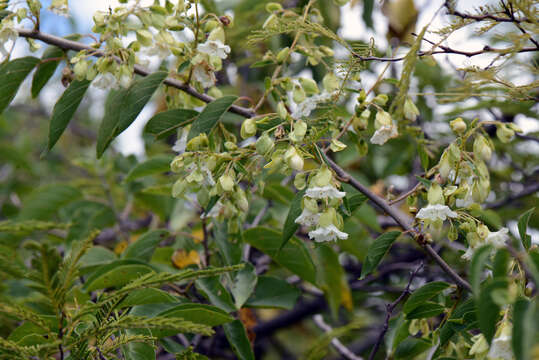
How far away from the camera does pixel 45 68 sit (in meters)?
1.38

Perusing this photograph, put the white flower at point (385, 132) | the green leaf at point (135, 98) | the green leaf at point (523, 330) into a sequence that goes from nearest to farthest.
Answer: the green leaf at point (523, 330), the white flower at point (385, 132), the green leaf at point (135, 98)

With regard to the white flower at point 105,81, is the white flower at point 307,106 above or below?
below

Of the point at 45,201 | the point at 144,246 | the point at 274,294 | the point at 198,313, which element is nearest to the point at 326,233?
the point at 198,313

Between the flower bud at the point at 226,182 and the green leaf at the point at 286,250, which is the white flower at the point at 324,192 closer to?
the flower bud at the point at 226,182

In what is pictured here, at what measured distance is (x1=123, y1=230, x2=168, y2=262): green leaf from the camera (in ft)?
4.86

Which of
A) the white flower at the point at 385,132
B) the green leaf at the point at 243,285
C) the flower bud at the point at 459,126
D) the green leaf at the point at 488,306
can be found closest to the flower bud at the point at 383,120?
the white flower at the point at 385,132

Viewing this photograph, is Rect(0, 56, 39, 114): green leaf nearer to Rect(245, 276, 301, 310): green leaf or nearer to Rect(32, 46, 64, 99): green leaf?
Rect(32, 46, 64, 99): green leaf

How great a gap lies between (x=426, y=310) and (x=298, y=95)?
56 cm

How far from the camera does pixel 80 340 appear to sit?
885mm

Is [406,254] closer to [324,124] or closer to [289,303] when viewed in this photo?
[289,303]

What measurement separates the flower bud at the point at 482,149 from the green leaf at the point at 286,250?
560 mm

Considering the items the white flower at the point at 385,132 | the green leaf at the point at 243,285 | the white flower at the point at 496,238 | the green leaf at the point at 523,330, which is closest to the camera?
the green leaf at the point at 523,330

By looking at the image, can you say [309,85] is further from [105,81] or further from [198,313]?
[198,313]

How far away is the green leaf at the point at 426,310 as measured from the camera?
3.51 feet
